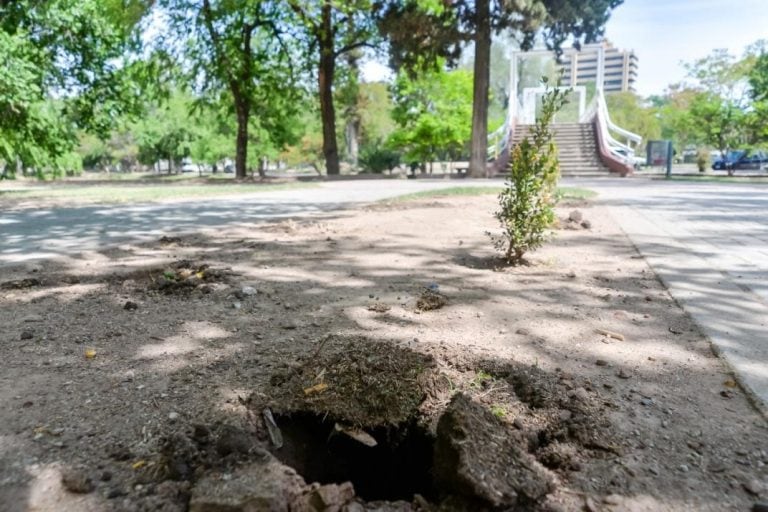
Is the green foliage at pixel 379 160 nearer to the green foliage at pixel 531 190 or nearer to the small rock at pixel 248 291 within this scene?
the green foliage at pixel 531 190

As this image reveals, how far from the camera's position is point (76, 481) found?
184 cm

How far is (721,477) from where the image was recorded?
1.88m

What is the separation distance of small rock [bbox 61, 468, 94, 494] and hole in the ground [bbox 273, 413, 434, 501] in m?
0.69

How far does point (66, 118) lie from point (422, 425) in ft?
76.9

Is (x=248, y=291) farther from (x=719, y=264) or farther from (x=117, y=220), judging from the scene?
(x=117, y=220)

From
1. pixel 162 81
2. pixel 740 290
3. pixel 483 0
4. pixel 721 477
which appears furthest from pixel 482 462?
pixel 162 81

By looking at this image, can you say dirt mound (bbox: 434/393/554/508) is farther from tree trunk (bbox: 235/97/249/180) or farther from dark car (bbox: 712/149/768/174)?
dark car (bbox: 712/149/768/174)

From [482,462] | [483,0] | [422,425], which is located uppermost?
[483,0]

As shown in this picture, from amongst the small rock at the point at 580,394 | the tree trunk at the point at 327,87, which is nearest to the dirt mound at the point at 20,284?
the small rock at the point at 580,394

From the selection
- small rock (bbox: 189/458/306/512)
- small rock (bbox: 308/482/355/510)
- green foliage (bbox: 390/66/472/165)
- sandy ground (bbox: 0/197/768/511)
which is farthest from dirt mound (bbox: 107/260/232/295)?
green foliage (bbox: 390/66/472/165)

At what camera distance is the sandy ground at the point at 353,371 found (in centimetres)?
189

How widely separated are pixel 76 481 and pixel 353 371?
1170mm

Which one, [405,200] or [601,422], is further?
[405,200]

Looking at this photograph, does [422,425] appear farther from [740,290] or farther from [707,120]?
[707,120]
